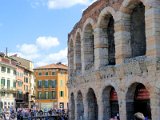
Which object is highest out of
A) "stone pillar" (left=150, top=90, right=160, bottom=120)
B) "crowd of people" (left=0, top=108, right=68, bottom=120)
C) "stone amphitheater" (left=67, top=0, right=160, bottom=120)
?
"stone amphitheater" (left=67, top=0, right=160, bottom=120)

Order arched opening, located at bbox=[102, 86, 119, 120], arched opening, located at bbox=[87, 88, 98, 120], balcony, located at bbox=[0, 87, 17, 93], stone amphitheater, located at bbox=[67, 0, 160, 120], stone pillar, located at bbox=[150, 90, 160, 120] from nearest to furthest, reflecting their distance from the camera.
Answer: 1. stone pillar, located at bbox=[150, 90, 160, 120]
2. stone amphitheater, located at bbox=[67, 0, 160, 120]
3. arched opening, located at bbox=[102, 86, 119, 120]
4. arched opening, located at bbox=[87, 88, 98, 120]
5. balcony, located at bbox=[0, 87, 17, 93]

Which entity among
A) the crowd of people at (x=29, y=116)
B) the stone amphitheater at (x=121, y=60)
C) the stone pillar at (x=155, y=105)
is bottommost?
the crowd of people at (x=29, y=116)

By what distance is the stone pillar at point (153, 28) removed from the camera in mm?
18141

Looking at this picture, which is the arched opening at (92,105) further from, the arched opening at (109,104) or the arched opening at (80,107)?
the arched opening at (109,104)

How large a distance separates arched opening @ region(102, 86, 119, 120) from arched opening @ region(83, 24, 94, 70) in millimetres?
3283

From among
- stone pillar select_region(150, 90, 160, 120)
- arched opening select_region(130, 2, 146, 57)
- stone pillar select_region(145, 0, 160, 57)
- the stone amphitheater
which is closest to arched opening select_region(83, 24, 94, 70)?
the stone amphitheater

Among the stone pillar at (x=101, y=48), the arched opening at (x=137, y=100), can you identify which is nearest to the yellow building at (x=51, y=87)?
the stone pillar at (x=101, y=48)

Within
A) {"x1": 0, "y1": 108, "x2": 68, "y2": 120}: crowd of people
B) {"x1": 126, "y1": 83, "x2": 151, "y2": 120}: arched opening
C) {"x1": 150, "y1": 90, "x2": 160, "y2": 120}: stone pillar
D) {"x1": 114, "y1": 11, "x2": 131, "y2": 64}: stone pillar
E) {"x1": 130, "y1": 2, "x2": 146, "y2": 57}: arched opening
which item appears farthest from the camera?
{"x1": 0, "y1": 108, "x2": 68, "y2": 120}: crowd of people

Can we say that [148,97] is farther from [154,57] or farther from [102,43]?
[102,43]

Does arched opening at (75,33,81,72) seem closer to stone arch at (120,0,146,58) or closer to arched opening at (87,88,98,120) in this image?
arched opening at (87,88,98,120)

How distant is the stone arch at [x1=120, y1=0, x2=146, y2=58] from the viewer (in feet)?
69.5

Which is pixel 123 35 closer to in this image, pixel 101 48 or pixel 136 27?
pixel 136 27

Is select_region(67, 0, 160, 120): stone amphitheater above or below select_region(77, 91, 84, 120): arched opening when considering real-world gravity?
above

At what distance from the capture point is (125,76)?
20734mm
